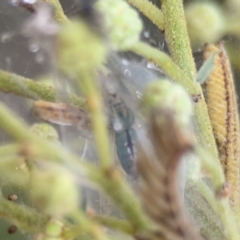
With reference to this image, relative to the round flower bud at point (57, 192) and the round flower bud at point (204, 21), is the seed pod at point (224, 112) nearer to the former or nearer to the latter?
the round flower bud at point (204, 21)

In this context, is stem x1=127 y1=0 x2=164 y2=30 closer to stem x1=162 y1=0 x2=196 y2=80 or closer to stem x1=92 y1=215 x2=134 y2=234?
stem x1=162 y1=0 x2=196 y2=80

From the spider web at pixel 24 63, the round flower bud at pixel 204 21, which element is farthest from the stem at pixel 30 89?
the round flower bud at pixel 204 21

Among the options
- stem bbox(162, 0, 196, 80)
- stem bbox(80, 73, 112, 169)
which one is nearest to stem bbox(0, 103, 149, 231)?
stem bbox(80, 73, 112, 169)

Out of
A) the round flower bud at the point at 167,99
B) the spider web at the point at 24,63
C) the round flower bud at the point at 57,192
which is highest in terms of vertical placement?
the round flower bud at the point at 167,99

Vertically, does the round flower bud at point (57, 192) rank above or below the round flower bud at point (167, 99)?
below

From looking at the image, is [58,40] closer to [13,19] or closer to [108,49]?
[108,49]

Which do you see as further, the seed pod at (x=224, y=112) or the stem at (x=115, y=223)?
the seed pod at (x=224, y=112)
